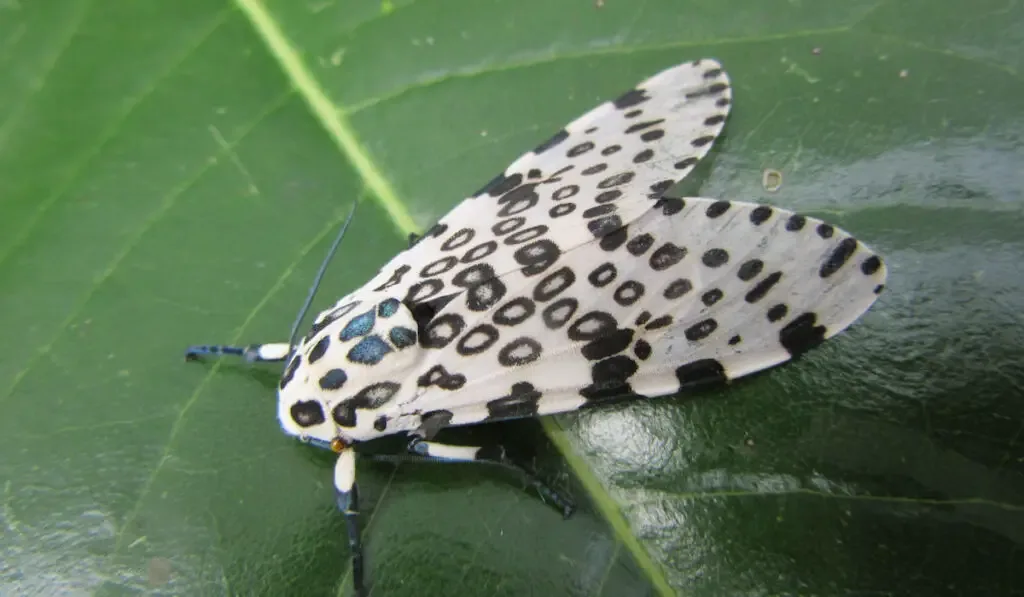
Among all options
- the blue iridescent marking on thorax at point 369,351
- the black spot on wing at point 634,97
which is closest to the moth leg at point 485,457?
the blue iridescent marking on thorax at point 369,351

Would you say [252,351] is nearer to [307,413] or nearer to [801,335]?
[307,413]

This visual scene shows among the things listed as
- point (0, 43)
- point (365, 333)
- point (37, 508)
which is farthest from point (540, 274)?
point (0, 43)

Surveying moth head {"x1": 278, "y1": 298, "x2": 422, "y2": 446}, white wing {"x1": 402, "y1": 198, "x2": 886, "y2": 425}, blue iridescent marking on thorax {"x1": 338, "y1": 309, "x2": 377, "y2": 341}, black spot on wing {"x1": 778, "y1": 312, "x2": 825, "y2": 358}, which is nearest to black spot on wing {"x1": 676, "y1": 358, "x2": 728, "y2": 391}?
white wing {"x1": 402, "y1": 198, "x2": 886, "y2": 425}

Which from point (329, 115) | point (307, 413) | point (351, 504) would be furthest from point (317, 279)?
point (351, 504)

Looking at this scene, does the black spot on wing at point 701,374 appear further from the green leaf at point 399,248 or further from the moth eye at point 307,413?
the moth eye at point 307,413

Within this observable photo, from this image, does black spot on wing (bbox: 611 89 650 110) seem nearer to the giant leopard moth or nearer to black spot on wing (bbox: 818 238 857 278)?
the giant leopard moth

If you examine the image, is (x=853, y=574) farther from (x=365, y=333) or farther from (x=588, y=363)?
(x=365, y=333)

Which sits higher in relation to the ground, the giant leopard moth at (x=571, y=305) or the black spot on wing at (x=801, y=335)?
the giant leopard moth at (x=571, y=305)
